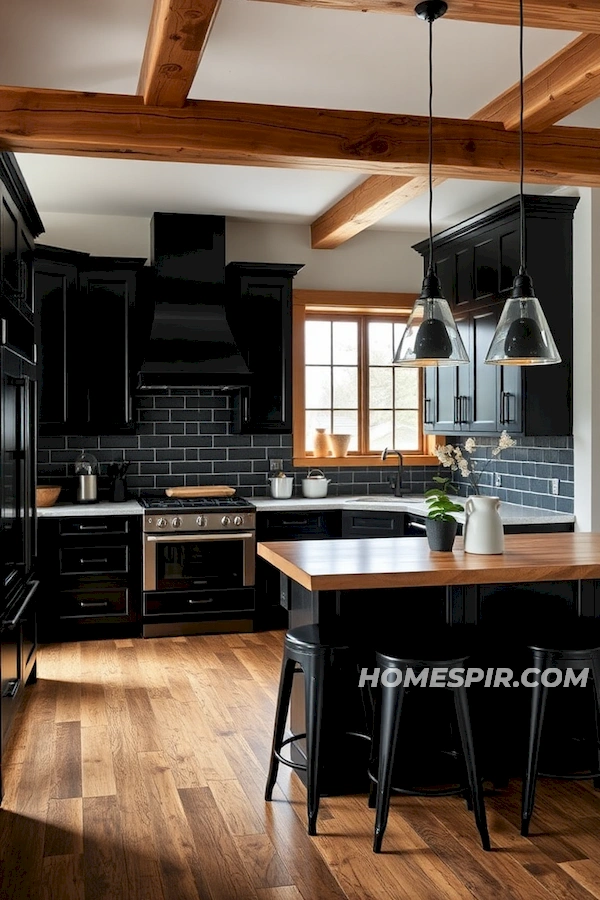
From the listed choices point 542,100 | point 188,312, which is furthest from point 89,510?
point 542,100

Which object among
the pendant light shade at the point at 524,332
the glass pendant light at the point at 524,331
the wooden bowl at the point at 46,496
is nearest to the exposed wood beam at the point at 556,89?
the glass pendant light at the point at 524,331

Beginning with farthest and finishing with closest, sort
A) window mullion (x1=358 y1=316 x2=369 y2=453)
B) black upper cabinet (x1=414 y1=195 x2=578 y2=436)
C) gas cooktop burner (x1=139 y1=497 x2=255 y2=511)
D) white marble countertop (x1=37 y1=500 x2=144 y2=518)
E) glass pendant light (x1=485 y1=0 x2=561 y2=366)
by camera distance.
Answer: window mullion (x1=358 y1=316 x2=369 y2=453) → gas cooktop burner (x1=139 y1=497 x2=255 y2=511) → white marble countertop (x1=37 y1=500 x2=144 y2=518) → black upper cabinet (x1=414 y1=195 x2=578 y2=436) → glass pendant light (x1=485 y1=0 x2=561 y2=366)

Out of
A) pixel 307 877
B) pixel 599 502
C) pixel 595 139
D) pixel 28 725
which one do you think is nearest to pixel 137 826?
pixel 307 877

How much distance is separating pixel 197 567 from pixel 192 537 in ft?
0.72

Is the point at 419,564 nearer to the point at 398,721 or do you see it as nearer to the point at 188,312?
the point at 398,721

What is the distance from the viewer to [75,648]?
5.97 meters

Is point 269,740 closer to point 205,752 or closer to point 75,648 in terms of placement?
point 205,752

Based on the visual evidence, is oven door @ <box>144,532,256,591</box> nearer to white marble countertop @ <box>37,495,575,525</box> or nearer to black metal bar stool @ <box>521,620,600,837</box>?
white marble countertop @ <box>37,495,575,525</box>

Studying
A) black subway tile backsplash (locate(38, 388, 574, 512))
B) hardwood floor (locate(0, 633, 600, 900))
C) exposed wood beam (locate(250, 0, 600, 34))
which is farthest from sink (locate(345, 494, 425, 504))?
exposed wood beam (locate(250, 0, 600, 34))

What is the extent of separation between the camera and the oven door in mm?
6176

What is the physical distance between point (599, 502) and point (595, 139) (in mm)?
2045

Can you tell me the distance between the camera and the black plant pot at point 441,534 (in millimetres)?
3738

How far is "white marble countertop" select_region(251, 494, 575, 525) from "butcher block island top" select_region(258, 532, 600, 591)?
1.58m

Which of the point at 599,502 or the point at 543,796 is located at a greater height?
the point at 599,502
